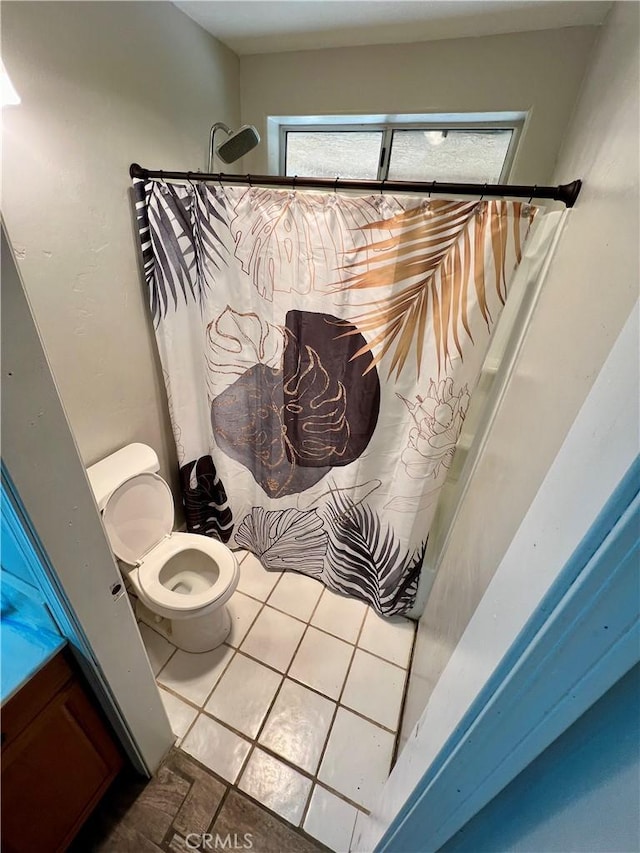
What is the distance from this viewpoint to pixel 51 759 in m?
0.82

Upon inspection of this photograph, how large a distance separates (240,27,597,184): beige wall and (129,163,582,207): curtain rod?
1.59 feet

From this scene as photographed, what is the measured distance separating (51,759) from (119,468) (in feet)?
2.90

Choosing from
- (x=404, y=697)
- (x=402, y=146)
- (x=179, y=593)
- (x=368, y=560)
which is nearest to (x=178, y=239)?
(x=402, y=146)

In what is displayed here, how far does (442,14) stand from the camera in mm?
1105

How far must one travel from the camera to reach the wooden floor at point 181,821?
1020mm

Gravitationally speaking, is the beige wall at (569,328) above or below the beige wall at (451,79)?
below

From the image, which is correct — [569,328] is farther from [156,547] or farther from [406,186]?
[156,547]

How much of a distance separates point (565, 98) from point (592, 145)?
0.62m

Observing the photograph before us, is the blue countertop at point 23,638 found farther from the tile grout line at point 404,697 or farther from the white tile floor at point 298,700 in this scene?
the tile grout line at point 404,697

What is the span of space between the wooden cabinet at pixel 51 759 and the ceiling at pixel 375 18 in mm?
2084

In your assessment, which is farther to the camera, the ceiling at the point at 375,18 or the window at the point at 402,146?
the window at the point at 402,146

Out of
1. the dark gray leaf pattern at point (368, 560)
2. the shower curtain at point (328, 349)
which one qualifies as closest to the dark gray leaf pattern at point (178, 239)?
the shower curtain at point (328, 349)

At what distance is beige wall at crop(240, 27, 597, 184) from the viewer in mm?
1188

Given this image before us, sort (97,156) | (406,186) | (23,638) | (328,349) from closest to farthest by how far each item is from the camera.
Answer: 1. (23,638)
2. (406,186)
3. (97,156)
4. (328,349)
